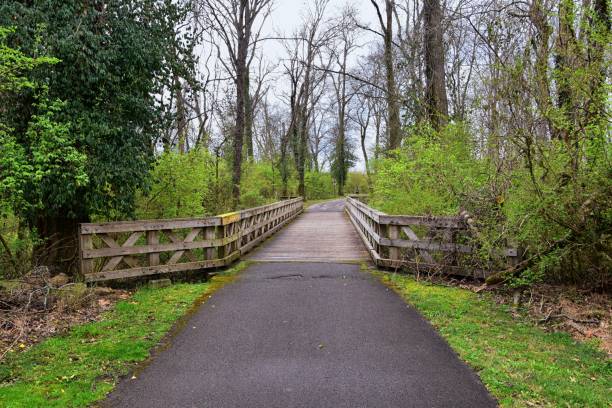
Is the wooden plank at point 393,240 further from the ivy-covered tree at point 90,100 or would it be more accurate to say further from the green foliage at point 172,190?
the ivy-covered tree at point 90,100

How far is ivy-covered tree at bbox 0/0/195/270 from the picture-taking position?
661 centimetres

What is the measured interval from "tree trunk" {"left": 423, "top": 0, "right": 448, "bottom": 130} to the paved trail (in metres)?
8.17

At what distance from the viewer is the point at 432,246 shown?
7.89 metres

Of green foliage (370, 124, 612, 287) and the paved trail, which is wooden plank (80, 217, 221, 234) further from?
green foliage (370, 124, 612, 287)

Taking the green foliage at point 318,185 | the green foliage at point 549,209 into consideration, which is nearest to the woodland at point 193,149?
the green foliage at point 549,209

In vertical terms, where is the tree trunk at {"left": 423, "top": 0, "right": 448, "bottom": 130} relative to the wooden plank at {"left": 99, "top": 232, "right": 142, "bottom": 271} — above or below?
above

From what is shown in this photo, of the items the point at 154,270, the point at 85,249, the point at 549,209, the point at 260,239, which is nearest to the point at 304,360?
the point at 549,209

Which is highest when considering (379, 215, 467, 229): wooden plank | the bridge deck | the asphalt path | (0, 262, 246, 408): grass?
(379, 215, 467, 229): wooden plank

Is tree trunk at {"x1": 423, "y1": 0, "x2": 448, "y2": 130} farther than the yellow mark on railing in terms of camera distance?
Yes

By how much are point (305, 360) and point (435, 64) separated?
11.6 m

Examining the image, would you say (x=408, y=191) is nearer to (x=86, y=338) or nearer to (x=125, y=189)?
(x=125, y=189)

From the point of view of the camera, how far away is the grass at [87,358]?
3584 millimetres

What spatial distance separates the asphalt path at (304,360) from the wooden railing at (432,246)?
1.45 m

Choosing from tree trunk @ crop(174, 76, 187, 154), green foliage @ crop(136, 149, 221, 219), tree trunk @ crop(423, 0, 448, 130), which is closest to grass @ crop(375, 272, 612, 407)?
green foliage @ crop(136, 149, 221, 219)
